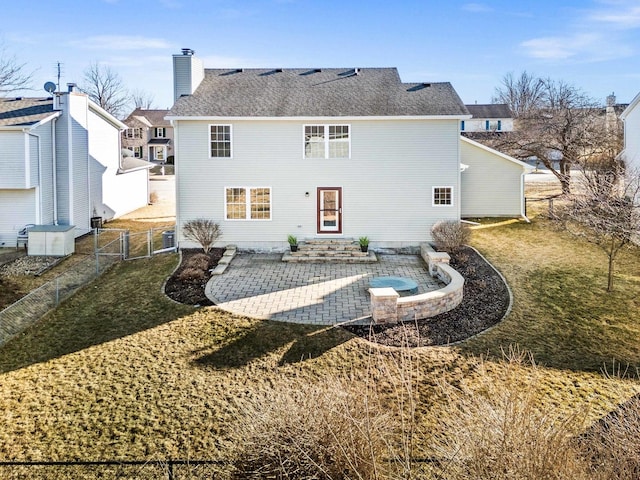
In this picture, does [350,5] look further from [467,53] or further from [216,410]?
[216,410]

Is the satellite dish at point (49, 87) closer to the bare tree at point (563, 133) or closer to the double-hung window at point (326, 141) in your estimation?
the double-hung window at point (326, 141)

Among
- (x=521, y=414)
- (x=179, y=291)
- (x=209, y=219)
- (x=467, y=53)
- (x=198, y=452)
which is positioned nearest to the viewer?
(x=521, y=414)

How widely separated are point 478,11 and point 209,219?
14.8 meters

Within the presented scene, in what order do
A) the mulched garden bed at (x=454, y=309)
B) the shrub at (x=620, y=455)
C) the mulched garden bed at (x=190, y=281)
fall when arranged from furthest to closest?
1. the mulched garden bed at (x=190, y=281)
2. the mulched garden bed at (x=454, y=309)
3. the shrub at (x=620, y=455)

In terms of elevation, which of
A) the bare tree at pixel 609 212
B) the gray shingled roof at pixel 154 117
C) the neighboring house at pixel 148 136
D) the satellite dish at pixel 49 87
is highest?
the gray shingled roof at pixel 154 117

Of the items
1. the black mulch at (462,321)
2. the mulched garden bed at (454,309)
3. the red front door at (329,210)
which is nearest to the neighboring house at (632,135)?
the mulched garden bed at (454,309)

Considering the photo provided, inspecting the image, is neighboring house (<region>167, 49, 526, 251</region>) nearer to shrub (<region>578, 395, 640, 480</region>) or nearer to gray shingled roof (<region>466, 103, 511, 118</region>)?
shrub (<region>578, 395, 640, 480</region>)

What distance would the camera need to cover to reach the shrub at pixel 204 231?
730 inches

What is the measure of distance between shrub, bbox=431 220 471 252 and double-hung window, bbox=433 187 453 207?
48.8 inches

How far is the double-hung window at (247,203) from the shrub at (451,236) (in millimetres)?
6471

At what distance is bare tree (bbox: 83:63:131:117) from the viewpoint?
5534 centimetres

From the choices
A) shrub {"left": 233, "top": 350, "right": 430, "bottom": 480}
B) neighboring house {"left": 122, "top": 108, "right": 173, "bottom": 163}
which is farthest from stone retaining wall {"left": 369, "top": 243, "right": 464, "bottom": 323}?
neighboring house {"left": 122, "top": 108, "right": 173, "bottom": 163}

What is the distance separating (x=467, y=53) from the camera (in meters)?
34.6

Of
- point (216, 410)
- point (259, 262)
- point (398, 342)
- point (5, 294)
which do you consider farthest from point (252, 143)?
point (216, 410)
